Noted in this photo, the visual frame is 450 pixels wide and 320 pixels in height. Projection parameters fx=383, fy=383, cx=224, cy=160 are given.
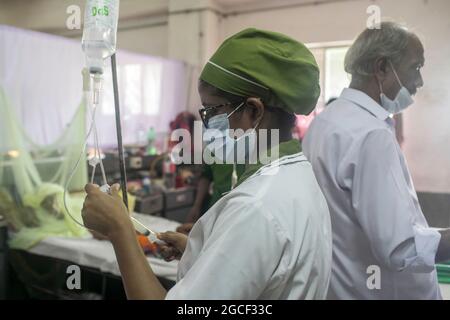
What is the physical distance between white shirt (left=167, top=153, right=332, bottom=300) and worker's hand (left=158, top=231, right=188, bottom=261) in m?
0.27

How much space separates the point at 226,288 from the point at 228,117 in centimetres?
32

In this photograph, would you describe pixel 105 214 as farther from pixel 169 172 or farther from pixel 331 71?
pixel 169 172

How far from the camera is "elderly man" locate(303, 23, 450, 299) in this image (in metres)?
0.90

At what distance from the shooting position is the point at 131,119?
141 inches

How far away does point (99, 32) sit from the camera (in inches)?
30.3

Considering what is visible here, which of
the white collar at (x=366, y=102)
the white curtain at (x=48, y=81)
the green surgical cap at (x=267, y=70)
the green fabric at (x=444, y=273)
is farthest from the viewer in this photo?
the white curtain at (x=48, y=81)

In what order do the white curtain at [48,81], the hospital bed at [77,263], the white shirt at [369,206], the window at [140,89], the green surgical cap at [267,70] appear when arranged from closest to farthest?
the green surgical cap at [267,70], the white shirt at [369,206], the hospital bed at [77,263], the white curtain at [48,81], the window at [140,89]

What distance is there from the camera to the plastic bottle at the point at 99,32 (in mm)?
755

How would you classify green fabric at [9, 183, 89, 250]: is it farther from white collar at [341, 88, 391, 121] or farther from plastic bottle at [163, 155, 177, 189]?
white collar at [341, 88, 391, 121]

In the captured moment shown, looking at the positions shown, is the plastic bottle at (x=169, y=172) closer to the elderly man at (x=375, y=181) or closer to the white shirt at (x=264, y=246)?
the elderly man at (x=375, y=181)

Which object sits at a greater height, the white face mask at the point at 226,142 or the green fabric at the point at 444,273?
the white face mask at the point at 226,142

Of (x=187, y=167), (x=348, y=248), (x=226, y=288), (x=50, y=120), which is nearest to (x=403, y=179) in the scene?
(x=348, y=248)

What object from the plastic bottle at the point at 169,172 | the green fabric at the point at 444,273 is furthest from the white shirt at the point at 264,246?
the plastic bottle at the point at 169,172

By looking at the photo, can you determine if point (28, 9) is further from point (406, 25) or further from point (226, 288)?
point (226, 288)
